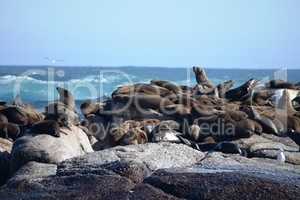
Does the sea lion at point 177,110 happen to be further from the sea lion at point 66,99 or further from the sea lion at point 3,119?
the sea lion at point 3,119

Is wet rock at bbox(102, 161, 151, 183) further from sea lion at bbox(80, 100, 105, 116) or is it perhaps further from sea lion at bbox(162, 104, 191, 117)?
sea lion at bbox(80, 100, 105, 116)

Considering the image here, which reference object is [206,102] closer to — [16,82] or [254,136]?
[254,136]

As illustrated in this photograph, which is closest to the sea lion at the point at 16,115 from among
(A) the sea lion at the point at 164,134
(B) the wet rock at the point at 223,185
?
(A) the sea lion at the point at 164,134

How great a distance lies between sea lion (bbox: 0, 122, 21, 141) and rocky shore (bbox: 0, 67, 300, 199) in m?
0.02

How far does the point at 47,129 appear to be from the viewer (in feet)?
31.9

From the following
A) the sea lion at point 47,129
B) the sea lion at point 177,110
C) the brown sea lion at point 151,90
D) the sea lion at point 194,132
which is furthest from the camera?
the brown sea lion at point 151,90

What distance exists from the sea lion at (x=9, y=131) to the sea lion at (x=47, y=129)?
2286 mm

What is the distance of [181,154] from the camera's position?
28.4 feet

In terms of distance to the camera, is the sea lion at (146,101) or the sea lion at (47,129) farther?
the sea lion at (146,101)

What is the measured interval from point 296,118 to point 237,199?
7953mm

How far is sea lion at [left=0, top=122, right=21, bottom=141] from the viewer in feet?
39.4

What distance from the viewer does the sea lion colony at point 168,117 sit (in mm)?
11047

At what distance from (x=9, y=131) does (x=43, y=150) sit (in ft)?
11.9

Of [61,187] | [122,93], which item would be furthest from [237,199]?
[122,93]
